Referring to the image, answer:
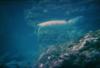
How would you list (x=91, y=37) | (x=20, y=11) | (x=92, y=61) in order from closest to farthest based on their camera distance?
(x=92, y=61)
(x=91, y=37)
(x=20, y=11)

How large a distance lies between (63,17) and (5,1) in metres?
5.30

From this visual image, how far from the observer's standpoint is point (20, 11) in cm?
1714

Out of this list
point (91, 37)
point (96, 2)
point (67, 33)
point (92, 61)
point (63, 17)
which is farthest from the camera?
point (63, 17)

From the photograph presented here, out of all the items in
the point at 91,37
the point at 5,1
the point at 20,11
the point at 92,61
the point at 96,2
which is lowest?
the point at 92,61

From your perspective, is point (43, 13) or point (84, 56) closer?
point (84, 56)

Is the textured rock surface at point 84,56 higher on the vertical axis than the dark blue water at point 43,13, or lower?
lower

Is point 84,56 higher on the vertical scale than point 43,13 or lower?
lower

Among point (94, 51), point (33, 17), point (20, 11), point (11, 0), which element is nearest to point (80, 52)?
point (94, 51)

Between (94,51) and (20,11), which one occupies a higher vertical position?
(20,11)

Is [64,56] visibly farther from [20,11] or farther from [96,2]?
[20,11]

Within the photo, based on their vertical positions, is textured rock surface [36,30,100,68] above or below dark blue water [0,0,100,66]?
below

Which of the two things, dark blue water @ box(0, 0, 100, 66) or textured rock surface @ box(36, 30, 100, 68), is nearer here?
textured rock surface @ box(36, 30, 100, 68)

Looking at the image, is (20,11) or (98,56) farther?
(20,11)

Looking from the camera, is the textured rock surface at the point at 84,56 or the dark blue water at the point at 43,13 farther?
the dark blue water at the point at 43,13
